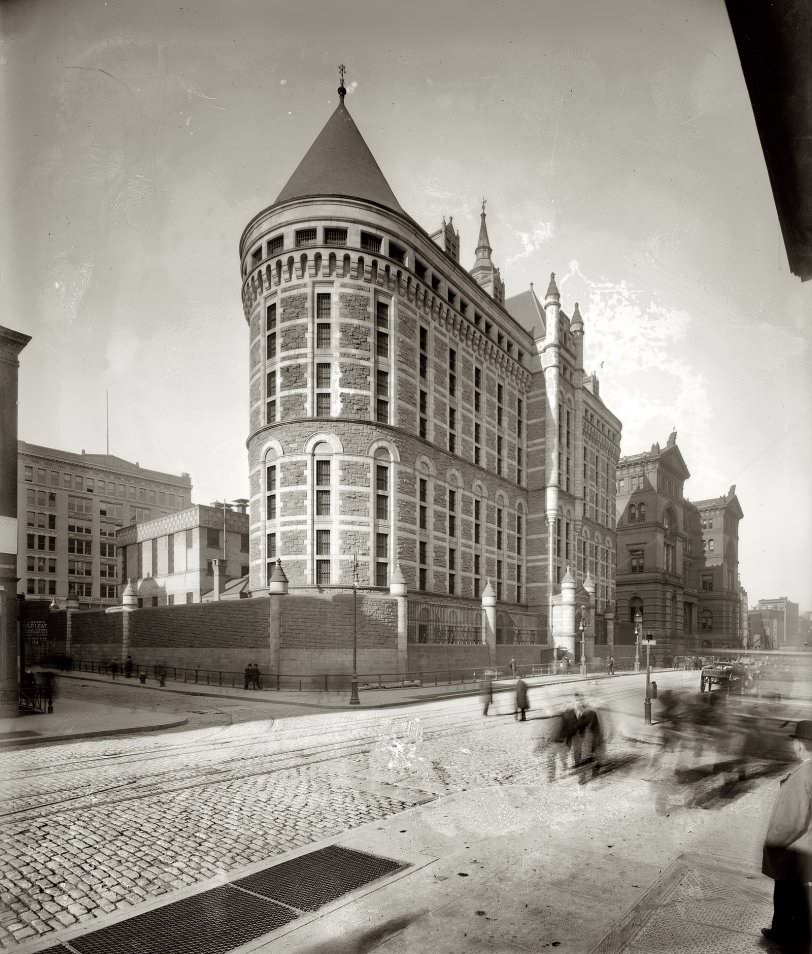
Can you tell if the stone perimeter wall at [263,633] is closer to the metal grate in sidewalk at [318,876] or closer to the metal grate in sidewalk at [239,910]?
the metal grate in sidewalk at [318,876]

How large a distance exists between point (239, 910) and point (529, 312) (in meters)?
54.4

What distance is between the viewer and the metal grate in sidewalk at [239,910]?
508cm

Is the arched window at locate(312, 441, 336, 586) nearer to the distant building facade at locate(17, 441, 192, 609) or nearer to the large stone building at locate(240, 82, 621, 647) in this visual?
the large stone building at locate(240, 82, 621, 647)

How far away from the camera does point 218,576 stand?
37.2m

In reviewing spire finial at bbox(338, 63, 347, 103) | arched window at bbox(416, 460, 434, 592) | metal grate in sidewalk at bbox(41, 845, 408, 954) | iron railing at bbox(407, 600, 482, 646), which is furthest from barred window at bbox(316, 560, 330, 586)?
spire finial at bbox(338, 63, 347, 103)

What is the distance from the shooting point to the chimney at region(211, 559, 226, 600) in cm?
3675

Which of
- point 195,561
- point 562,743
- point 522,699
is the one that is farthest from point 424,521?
point 562,743

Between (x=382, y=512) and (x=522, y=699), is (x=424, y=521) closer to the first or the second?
(x=382, y=512)

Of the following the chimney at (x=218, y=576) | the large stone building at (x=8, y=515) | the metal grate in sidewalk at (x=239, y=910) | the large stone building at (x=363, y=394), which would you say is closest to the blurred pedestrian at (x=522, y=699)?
the metal grate in sidewalk at (x=239, y=910)

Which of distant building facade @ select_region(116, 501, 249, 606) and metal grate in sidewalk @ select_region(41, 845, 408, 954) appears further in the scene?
distant building facade @ select_region(116, 501, 249, 606)

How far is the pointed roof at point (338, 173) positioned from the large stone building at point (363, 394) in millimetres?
76

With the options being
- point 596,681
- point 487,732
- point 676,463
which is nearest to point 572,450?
point 596,681

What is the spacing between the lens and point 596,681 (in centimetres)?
3625

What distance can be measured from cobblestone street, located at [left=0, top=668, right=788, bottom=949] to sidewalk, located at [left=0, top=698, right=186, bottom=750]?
908 millimetres
